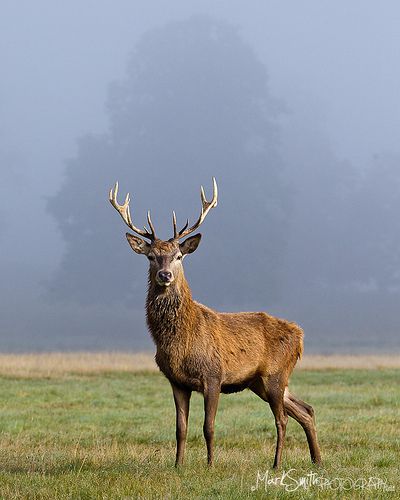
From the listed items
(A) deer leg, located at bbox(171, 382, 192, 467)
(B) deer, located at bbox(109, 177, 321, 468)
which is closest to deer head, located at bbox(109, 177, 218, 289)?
(B) deer, located at bbox(109, 177, 321, 468)

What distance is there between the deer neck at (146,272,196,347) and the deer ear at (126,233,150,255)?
1.11ft

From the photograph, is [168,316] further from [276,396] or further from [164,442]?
[164,442]

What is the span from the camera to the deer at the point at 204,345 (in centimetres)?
886

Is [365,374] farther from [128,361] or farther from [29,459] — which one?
[29,459]

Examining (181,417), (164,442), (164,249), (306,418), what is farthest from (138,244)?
(164,442)

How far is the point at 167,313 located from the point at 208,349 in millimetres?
636

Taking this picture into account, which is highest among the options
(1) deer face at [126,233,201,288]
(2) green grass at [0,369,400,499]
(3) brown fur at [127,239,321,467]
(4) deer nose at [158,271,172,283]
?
(1) deer face at [126,233,201,288]

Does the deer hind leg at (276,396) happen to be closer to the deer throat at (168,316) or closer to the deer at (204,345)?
the deer at (204,345)

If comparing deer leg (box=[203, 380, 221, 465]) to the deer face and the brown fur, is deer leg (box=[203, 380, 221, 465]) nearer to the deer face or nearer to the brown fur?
the brown fur

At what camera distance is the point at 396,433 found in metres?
13.2

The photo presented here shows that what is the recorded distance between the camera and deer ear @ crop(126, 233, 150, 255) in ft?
30.1

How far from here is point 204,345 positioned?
896 cm

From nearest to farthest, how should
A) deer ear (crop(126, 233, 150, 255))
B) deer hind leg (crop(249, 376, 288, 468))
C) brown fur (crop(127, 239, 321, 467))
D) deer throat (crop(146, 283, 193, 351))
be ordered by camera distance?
1. brown fur (crop(127, 239, 321, 467))
2. deer throat (crop(146, 283, 193, 351))
3. deer ear (crop(126, 233, 150, 255))
4. deer hind leg (crop(249, 376, 288, 468))

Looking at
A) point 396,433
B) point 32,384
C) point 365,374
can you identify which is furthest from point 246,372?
point 365,374
